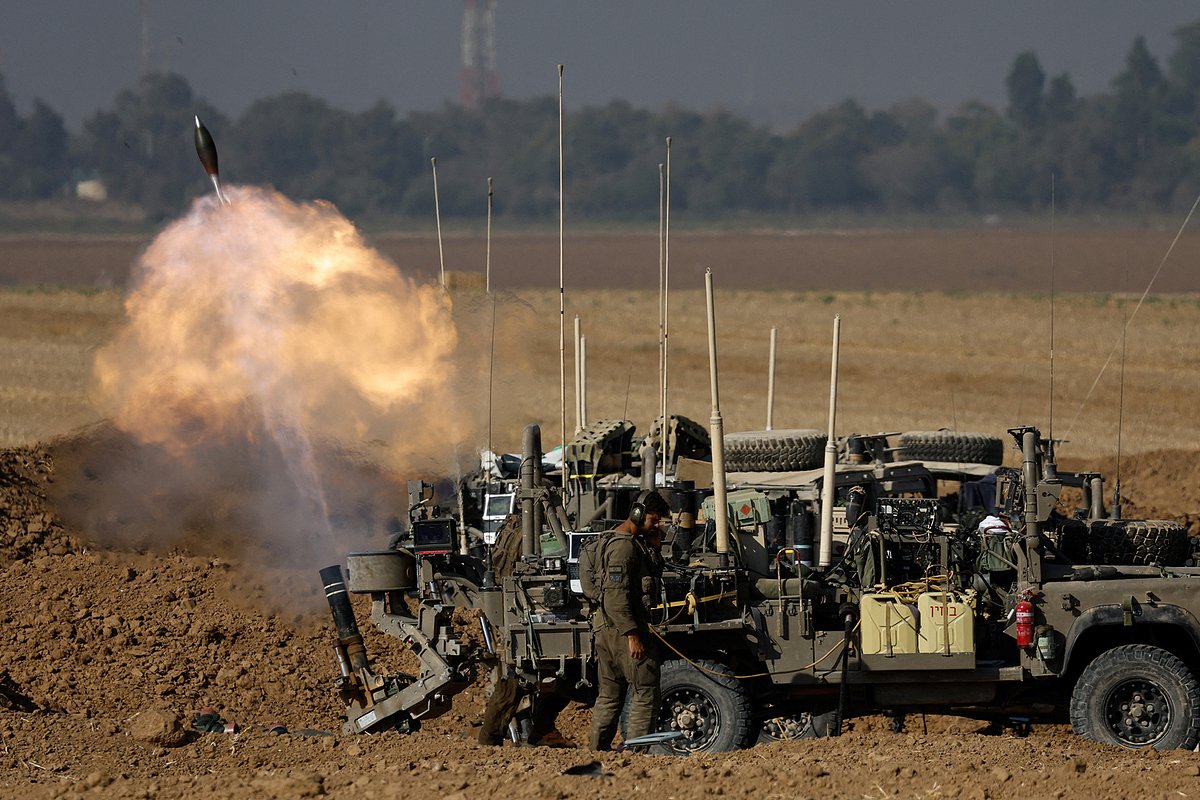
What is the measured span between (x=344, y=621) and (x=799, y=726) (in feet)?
12.0

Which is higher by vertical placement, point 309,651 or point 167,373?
point 167,373

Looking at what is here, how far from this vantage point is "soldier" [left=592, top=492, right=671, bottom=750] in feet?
41.7

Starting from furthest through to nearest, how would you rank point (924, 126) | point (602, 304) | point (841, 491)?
point (924, 126) < point (602, 304) < point (841, 491)

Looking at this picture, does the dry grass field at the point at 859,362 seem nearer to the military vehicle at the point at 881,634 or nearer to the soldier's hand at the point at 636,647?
the military vehicle at the point at 881,634

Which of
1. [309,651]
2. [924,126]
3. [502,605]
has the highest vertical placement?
[924,126]

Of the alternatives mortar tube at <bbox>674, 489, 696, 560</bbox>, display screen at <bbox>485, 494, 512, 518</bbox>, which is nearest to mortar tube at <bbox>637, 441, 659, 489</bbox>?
mortar tube at <bbox>674, 489, 696, 560</bbox>

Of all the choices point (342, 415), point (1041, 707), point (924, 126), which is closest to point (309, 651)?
point (342, 415)

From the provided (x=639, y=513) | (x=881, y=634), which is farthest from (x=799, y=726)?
(x=639, y=513)

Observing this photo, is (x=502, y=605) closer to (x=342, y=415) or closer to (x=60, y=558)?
(x=342, y=415)

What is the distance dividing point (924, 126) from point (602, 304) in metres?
79.6

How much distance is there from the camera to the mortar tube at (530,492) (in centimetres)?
1428

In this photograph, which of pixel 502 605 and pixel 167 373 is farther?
pixel 167 373

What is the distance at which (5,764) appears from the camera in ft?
41.0

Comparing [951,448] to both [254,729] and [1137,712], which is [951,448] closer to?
[1137,712]
